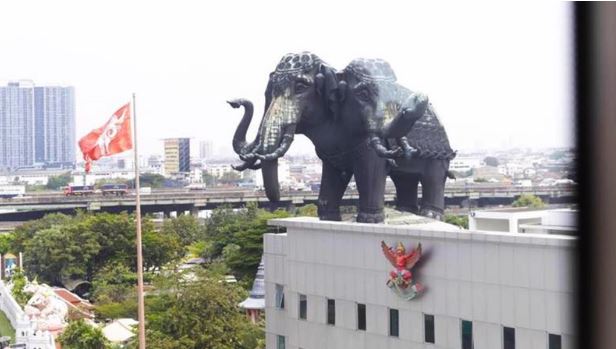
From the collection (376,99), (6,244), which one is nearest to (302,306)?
(376,99)

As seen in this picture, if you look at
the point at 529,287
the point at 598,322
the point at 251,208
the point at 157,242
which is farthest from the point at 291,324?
the point at 251,208

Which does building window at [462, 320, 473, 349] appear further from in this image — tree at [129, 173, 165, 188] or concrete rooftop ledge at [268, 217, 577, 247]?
tree at [129, 173, 165, 188]

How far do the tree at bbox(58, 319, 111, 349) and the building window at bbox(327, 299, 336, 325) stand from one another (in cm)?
1331

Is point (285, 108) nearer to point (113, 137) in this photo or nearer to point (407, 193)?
point (113, 137)

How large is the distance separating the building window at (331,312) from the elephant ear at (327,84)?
3.38 metres

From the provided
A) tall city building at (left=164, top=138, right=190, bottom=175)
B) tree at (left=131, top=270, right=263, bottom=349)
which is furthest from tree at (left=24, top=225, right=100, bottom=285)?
tall city building at (left=164, top=138, right=190, bottom=175)

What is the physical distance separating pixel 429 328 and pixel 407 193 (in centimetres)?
481

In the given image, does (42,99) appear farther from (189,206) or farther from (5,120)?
(189,206)

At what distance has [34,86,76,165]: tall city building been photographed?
6767 inches

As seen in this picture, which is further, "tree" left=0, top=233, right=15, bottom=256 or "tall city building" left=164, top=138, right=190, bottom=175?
"tall city building" left=164, top=138, right=190, bottom=175

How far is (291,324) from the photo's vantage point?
17734mm

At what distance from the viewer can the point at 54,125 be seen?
17750 centimetres

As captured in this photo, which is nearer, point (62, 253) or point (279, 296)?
point (279, 296)

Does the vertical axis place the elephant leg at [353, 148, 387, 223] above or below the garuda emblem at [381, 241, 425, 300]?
above
